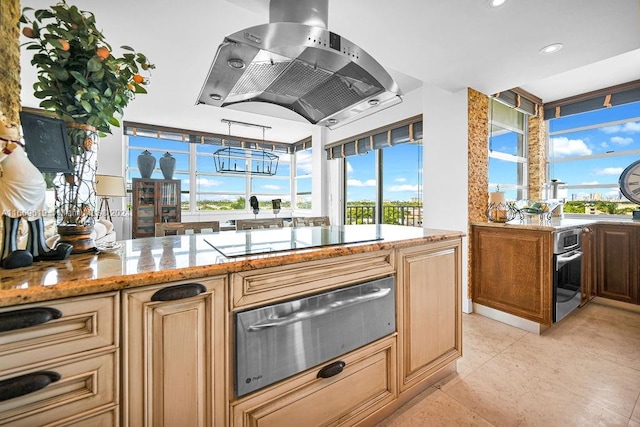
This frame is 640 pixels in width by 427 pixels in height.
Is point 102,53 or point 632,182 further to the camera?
point 632,182

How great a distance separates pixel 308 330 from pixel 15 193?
3.48 feet

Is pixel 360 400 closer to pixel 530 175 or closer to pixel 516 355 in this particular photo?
pixel 516 355

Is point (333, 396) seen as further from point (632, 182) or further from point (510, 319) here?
point (632, 182)

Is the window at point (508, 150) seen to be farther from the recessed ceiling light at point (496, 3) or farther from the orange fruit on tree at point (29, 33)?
the orange fruit on tree at point (29, 33)

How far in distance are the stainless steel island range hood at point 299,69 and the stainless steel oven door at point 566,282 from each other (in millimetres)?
2002

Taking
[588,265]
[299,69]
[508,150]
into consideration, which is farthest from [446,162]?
[299,69]

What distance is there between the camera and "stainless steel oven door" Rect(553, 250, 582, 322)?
228cm

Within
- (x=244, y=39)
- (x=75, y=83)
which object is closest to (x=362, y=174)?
(x=244, y=39)

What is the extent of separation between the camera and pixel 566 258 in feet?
7.79

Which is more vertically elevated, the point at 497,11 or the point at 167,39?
the point at 167,39

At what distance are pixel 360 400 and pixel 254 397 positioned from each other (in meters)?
0.58

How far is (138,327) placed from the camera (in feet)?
2.56

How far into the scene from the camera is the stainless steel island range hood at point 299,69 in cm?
116

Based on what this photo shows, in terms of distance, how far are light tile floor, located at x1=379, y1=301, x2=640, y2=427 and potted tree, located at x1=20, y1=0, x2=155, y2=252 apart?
5.59 feet
